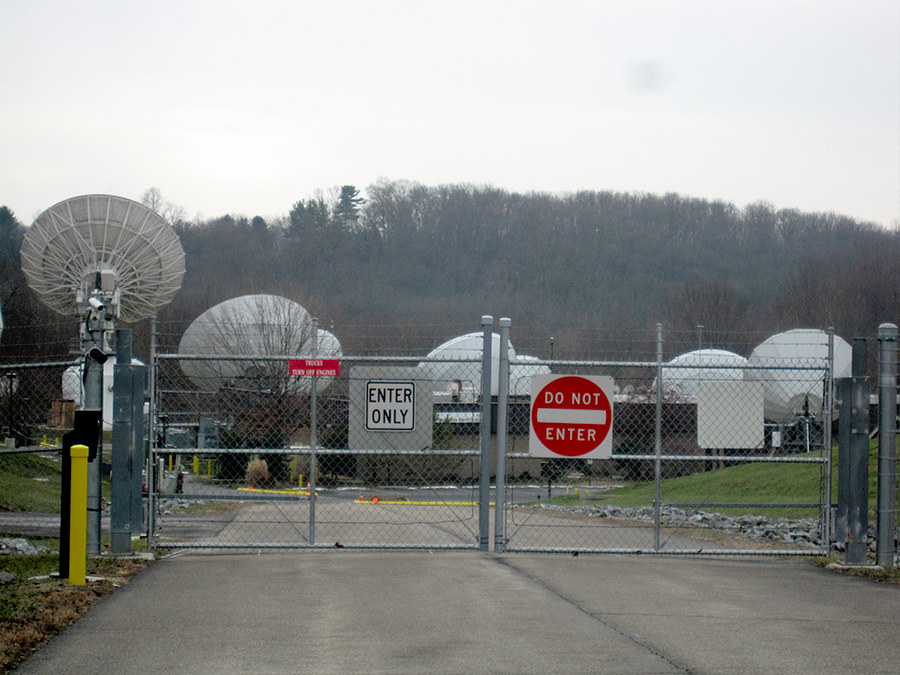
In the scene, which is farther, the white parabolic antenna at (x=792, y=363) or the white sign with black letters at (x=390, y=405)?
the white parabolic antenna at (x=792, y=363)

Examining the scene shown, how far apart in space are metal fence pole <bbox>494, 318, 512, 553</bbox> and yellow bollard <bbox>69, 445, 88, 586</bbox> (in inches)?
170

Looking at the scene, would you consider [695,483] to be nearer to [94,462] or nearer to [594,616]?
[94,462]

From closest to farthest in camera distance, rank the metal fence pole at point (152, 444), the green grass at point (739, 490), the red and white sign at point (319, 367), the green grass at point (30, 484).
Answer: the metal fence pole at point (152, 444) < the red and white sign at point (319, 367) < the green grass at point (739, 490) < the green grass at point (30, 484)

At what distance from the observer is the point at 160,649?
6.51 m

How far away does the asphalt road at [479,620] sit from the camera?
245 inches

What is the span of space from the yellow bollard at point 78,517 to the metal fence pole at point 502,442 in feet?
14.1

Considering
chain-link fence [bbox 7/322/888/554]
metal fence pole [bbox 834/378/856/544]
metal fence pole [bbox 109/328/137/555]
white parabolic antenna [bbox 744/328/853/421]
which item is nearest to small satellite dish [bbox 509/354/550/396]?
chain-link fence [bbox 7/322/888/554]

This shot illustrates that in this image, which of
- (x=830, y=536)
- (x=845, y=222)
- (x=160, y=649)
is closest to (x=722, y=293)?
(x=845, y=222)

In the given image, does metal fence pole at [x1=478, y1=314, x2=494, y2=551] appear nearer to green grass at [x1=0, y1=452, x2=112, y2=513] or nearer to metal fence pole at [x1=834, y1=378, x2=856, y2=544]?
metal fence pole at [x1=834, y1=378, x2=856, y2=544]

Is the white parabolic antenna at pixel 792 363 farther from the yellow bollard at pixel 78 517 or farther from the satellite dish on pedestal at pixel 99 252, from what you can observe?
the yellow bollard at pixel 78 517

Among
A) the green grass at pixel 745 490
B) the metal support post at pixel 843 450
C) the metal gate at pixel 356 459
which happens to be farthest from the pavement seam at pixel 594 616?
the green grass at pixel 745 490

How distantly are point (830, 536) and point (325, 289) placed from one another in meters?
90.1

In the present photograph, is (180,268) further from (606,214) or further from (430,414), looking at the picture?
(606,214)

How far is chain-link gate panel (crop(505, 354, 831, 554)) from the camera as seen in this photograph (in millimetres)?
10852
